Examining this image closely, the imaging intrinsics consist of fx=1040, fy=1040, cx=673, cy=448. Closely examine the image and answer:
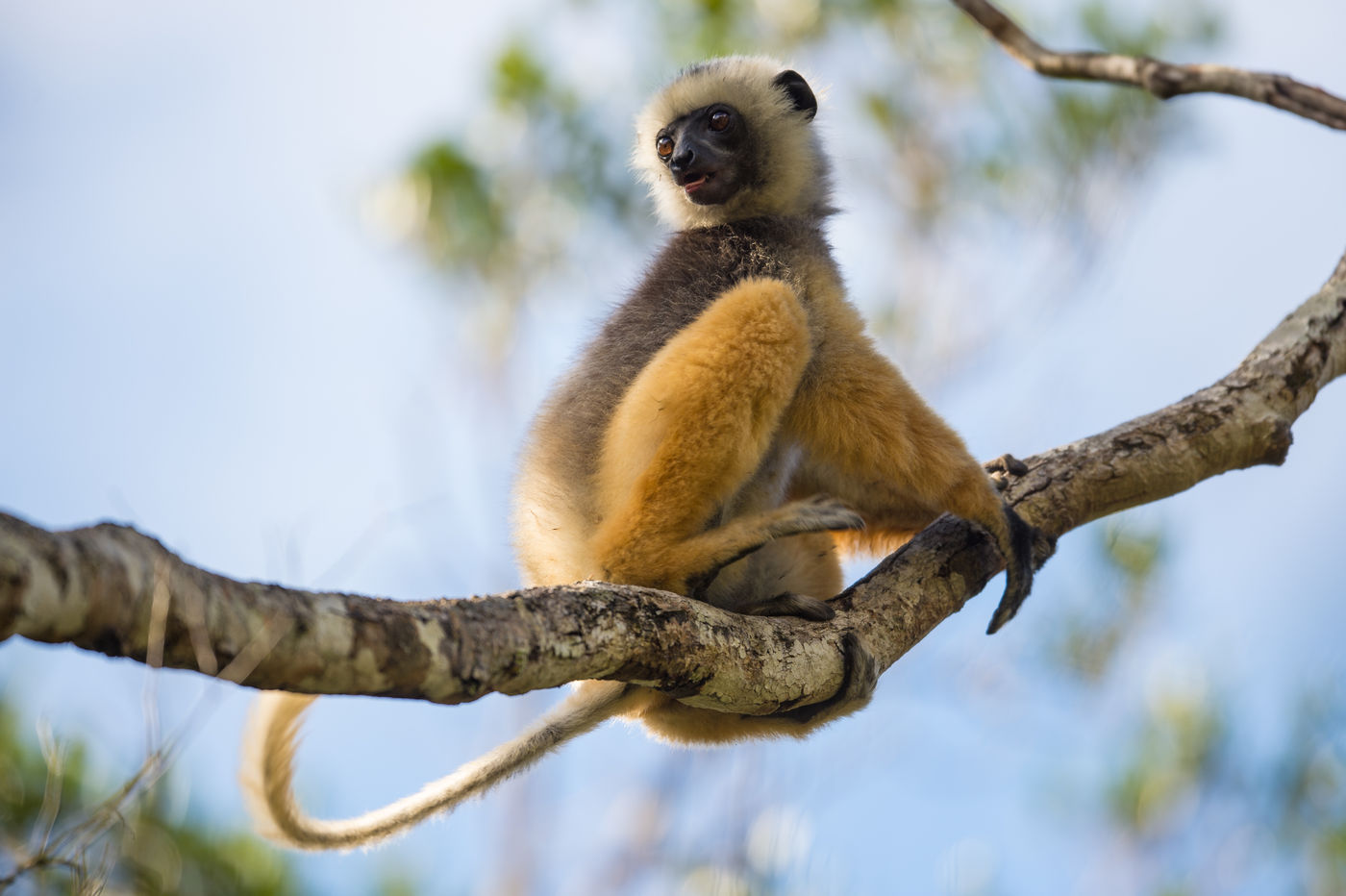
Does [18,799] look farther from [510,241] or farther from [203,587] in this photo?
[510,241]

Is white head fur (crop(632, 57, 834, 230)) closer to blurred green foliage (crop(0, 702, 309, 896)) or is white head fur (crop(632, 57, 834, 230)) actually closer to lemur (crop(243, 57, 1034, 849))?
lemur (crop(243, 57, 1034, 849))

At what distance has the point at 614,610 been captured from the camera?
342 cm

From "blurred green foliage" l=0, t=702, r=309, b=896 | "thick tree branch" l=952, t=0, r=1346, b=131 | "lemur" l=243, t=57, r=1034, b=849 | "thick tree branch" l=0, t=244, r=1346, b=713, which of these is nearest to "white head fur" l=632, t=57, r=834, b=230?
"lemur" l=243, t=57, r=1034, b=849

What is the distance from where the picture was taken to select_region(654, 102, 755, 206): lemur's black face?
6004 millimetres

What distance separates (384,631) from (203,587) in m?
0.47

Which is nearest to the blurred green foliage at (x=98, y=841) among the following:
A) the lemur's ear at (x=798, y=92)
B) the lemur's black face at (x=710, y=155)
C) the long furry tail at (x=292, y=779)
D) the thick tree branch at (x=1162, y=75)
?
the long furry tail at (x=292, y=779)

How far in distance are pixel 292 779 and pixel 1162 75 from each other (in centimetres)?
599

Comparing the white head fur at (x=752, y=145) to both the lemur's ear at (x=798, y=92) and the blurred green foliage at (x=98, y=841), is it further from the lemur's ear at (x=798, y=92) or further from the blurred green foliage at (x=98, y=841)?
the blurred green foliage at (x=98, y=841)

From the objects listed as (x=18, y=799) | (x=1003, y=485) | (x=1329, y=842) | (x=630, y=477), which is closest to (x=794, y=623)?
(x=630, y=477)

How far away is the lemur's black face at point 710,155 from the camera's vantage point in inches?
236

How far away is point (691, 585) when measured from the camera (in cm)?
427

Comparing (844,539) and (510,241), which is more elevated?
(510,241)

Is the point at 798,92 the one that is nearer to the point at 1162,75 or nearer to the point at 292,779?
the point at 1162,75

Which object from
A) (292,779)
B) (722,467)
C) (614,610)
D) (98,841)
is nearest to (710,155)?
(722,467)
